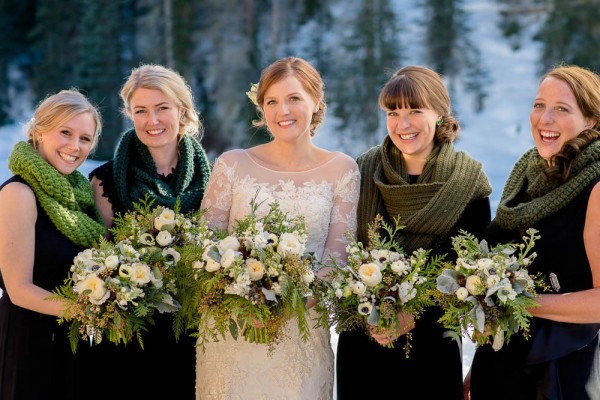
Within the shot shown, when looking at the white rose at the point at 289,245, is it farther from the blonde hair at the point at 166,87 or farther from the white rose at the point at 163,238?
the blonde hair at the point at 166,87

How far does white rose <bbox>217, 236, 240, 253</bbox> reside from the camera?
337 cm

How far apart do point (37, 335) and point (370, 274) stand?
1.66 meters

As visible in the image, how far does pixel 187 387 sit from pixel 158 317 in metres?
0.44

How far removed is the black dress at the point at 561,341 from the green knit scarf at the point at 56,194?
2.09m

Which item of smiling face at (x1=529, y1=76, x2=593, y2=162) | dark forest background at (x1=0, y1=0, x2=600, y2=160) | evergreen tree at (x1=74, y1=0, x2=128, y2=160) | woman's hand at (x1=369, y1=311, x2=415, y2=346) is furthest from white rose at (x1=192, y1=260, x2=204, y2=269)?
evergreen tree at (x1=74, y1=0, x2=128, y2=160)

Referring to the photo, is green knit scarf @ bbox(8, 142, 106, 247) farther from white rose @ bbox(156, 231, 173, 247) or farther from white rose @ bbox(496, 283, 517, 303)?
white rose @ bbox(496, 283, 517, 303)

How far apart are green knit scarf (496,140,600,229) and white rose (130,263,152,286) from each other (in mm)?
1674

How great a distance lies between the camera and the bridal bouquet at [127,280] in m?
3.41

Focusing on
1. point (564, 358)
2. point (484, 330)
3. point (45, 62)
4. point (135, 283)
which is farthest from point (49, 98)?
point (45, 62)

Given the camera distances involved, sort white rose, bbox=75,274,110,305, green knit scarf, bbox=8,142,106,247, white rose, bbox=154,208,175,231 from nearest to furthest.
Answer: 1. white rose, bbox=75,274,110,305
2. white rose, bbox=154,208,175,231
3. green knit scarf, bbox=8,142,106,247

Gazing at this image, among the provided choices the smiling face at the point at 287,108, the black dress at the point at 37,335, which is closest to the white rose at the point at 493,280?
the smiling face at the point at 287,108

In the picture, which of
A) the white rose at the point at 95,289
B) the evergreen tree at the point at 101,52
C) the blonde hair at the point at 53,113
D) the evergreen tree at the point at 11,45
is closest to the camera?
the white rose at the point at 95,289

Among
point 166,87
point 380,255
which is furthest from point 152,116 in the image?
point 380,255

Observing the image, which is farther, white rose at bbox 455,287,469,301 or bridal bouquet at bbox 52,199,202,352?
bridal bouquet at bbox 52,199,202,352
